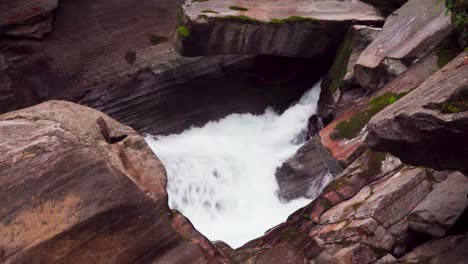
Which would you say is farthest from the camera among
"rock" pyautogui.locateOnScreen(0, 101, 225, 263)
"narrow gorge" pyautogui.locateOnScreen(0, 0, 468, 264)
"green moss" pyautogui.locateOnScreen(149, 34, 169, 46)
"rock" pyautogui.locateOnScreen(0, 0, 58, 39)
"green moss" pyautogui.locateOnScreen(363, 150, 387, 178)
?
"green moss" pyautogui.locateOnScreen(149, 34, 169, 46)

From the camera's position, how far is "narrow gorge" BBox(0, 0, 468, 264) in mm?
5520

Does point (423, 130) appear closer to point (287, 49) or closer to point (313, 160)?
point (313, 160)

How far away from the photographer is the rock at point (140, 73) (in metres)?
13.3

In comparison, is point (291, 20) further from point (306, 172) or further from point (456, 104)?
point (456, 104)

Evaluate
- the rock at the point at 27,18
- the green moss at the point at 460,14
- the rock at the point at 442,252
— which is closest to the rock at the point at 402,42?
the green moss at the point at 460,14

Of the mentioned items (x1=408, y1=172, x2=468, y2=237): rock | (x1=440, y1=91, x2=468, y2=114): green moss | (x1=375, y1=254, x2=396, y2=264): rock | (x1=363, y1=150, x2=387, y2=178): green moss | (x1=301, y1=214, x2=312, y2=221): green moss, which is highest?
(x1=440, y1=91, x2=468, y2=114): green moss

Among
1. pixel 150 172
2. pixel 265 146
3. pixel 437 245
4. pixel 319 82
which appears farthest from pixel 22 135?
pixel 319 82

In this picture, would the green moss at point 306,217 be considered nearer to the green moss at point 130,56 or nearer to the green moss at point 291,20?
the green moss at point 291,20

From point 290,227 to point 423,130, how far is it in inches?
149

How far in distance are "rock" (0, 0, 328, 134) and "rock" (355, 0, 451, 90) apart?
2.82 m

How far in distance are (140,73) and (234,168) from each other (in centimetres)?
427

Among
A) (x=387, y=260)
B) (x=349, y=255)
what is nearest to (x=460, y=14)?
(x=387, y=260)

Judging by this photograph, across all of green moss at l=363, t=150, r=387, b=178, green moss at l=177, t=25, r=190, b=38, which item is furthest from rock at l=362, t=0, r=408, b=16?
green moss at l=363, t=150, r=387, b=178

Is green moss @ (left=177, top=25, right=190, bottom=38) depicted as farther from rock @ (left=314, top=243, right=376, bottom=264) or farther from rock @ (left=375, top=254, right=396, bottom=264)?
rock @ (left=375, top=254, right=396, bottom=264)
